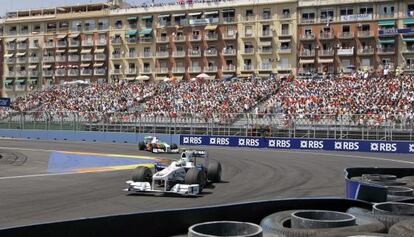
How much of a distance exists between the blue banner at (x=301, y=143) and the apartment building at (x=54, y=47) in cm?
4168

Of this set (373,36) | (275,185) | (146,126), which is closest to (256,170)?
(275,185)

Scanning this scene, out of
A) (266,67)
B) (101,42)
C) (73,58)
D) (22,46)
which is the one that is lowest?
(266,67)

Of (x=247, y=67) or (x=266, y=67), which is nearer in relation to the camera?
(x=266, y=67)

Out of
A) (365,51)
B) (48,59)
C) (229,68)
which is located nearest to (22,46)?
(48,59)

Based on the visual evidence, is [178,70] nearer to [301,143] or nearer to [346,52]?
[346,52]

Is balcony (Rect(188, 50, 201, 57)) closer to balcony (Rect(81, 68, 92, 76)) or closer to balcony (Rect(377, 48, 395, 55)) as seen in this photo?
balcony (Rect(81, 68, 92, 76))

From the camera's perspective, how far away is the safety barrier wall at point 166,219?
6.49 metres

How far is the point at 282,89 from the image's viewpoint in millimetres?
54562

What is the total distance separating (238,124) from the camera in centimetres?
4297

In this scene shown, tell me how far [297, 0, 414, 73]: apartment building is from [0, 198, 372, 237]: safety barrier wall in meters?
56.7

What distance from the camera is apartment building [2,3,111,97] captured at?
8219cm

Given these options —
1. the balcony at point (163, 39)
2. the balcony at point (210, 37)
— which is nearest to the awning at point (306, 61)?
the balcony at point (210, 37)

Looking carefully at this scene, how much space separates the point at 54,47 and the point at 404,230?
3334 inches

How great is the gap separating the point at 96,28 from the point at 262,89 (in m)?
37.4
